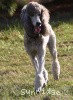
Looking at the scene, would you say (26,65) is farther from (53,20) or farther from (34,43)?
(53,20)

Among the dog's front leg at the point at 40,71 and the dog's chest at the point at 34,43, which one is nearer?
the dog's front leg at the point at 40,71

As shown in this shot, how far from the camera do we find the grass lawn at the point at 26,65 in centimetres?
729

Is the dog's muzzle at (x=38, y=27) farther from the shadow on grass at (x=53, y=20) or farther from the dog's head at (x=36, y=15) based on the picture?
the shadow on grass at (x=53, y=20)

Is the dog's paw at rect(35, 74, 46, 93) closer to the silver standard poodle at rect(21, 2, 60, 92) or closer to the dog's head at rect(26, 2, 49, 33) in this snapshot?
the silver standard poodle at rect(21, 2, 60, 92)

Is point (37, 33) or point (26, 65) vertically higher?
point (37, 33)

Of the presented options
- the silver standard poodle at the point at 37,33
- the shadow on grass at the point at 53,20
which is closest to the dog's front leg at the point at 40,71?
the silver standard poodle at the point at 37,33

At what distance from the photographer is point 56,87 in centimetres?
771

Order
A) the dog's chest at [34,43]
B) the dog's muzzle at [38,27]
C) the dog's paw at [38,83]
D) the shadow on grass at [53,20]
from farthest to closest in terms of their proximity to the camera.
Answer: the shadow on grass at [53,20] < the dog's chest at [34,43] < the dog's paw at [38,83] < the dog's muzzle at [38,27]

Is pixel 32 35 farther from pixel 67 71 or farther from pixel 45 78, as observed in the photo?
pixel 67 71

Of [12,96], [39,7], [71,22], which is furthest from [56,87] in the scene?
[71,22]

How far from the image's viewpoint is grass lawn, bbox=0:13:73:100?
7.29m

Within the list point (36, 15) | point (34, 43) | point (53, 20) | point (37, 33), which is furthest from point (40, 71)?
point (53, 20)

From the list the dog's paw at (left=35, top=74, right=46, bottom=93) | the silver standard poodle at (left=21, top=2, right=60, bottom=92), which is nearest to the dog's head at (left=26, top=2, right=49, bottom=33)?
the silver standard poodle at (left=21, top=2, right=60, bottom=92)

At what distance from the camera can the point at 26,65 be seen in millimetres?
9781
